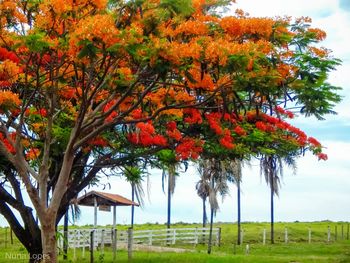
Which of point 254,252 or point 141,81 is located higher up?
point 141,81

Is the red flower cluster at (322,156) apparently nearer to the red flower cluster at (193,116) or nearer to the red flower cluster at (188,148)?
the red flower cluster at (188,148)

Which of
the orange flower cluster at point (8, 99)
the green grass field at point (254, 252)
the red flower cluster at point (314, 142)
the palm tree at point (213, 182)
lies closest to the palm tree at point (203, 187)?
the palm tree at point (213, 182)

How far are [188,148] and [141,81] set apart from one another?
4.39 meters

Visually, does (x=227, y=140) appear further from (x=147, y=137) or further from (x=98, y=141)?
(x=98, y=141)

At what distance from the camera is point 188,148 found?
1602 centimetres

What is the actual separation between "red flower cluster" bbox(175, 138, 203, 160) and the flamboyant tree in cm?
3

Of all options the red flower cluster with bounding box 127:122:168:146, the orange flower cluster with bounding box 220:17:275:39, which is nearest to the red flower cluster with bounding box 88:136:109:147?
the red flower cluster with bounding box 127:122:168:146

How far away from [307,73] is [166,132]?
14.3 ft

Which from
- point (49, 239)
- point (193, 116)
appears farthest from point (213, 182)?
point (49, 239)

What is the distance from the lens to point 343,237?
38.7 m

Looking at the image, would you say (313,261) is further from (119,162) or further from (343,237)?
(343,237)

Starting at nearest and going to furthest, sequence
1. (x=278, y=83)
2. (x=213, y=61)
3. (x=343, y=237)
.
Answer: (x=213, y=61)
(x=278, y=83)
(x=343, y=237)

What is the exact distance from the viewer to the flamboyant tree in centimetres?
1094

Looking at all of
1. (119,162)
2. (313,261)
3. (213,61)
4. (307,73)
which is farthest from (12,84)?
(313,261)
